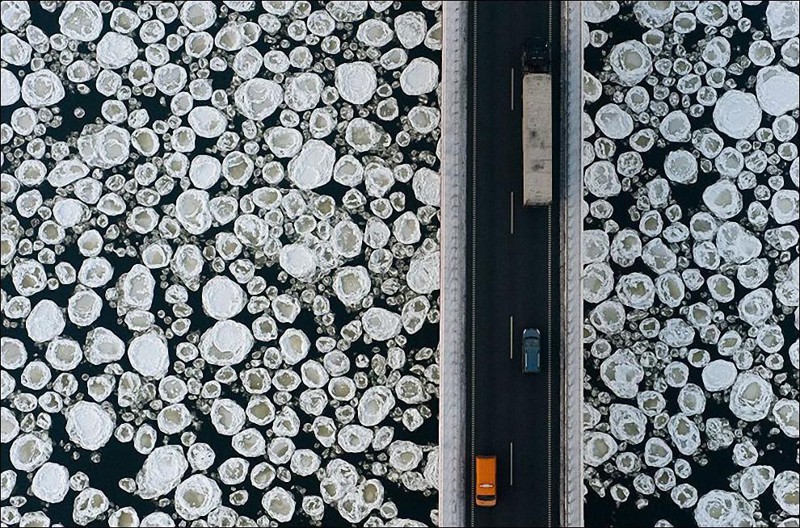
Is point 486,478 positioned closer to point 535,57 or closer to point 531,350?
point 531,350

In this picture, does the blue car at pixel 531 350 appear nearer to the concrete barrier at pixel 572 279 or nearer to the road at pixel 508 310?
the road at pixel 508 310

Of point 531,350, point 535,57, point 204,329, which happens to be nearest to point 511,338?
point 531,350

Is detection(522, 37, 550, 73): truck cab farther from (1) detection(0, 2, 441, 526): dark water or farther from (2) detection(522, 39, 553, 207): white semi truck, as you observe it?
(1) detection(0, 2, 441, 526): dark water

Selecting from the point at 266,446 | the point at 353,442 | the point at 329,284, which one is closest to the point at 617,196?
the point at 329,284

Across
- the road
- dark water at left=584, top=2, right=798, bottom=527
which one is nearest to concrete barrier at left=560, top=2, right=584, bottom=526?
the road

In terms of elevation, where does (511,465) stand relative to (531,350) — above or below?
below

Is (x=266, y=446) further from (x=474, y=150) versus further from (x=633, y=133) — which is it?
(x=633, y=133)

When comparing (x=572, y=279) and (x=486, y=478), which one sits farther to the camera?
(x=572, y=279)
